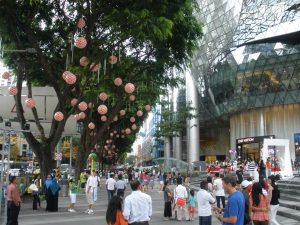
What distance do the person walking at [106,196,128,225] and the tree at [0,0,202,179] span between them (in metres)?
8.73

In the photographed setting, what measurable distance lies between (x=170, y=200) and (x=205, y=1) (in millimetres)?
→ 46795

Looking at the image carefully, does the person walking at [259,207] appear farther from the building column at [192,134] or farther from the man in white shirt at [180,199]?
the building column at [192,134]

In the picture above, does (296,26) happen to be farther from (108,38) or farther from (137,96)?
(108,38)

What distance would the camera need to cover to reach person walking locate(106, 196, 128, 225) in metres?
6.70

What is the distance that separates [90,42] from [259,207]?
10641 millimetres

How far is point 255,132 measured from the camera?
5884cm

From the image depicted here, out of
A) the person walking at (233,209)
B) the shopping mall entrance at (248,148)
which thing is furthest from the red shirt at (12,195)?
the shopping mall entrance at (248,148)

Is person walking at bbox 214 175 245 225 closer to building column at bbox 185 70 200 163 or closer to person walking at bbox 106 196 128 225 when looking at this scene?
person walking at bbox 106 196 128 225

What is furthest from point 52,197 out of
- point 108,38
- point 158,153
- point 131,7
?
point 158,153

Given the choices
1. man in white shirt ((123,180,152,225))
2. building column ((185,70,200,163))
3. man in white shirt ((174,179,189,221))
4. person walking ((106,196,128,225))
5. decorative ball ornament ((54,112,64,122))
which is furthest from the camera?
building column ((185,70,200,163))

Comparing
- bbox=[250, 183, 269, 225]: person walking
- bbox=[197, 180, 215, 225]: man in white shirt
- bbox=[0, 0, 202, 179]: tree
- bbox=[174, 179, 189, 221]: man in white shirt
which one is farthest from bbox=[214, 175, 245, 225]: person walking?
bbox=[0, 0, 202, 179]: tree

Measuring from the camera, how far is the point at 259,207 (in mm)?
8930

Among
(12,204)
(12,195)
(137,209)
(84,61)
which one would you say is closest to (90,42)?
(84,61)

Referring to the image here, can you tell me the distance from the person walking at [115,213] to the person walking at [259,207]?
131 inches
